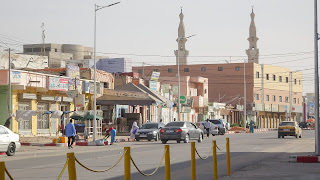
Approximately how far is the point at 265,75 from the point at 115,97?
64618mm

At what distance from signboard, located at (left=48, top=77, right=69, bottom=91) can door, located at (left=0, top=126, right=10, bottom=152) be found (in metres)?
23.7

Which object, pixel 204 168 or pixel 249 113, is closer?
pixel 204 168

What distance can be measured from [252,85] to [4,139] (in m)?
91.0

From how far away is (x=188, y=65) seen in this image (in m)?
125

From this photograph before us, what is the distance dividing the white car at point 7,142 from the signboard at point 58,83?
76.1 ft

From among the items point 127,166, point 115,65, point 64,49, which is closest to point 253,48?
point 64,49

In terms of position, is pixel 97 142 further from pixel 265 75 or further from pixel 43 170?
pixel 265 75

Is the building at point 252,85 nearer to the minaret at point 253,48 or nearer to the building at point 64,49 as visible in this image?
the minaret at point 253,48

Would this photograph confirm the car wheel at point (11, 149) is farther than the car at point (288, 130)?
No

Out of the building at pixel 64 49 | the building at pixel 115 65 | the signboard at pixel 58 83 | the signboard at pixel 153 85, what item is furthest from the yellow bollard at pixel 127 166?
the building at pixel 64 49

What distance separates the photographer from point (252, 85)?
117m

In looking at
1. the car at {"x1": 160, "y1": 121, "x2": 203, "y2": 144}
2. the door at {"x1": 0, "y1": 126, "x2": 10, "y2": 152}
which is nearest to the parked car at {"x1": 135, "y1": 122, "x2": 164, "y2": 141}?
the car at {"x1": 160, "y1": 121, "x2": 203, "y2": 144}

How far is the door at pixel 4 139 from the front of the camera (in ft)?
96.3

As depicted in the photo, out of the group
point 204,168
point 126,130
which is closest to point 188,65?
point 126,130
